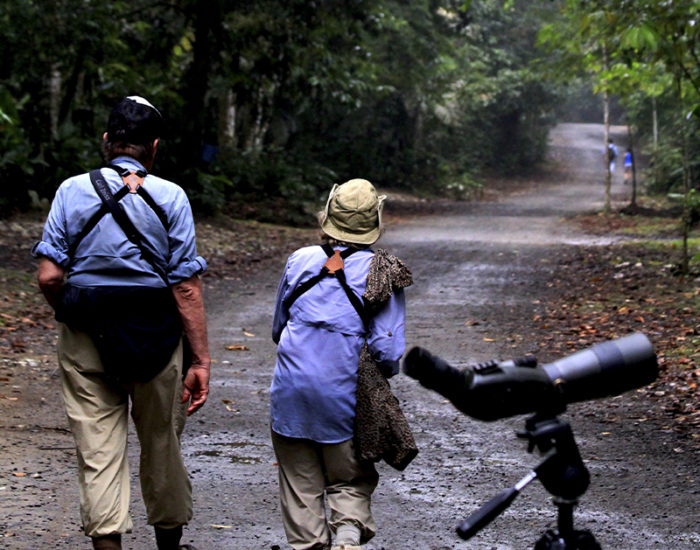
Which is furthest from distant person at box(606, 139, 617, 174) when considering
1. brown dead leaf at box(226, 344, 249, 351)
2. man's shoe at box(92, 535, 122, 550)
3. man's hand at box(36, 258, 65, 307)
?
man's shoe at box(92, 535, 122, 550)

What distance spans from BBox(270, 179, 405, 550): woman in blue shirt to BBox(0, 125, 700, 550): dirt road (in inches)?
34.0

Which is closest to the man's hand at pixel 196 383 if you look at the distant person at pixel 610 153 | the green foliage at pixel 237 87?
the green foliage at pixel 237 87

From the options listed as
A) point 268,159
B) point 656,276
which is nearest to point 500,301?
point 656,276

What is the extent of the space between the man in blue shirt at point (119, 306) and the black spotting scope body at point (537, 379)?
2.05m

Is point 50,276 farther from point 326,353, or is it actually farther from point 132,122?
point 326,353

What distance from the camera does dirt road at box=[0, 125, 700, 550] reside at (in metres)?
4.98

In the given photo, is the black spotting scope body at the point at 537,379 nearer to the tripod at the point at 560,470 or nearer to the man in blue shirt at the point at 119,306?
the tripod at the point at 560,470

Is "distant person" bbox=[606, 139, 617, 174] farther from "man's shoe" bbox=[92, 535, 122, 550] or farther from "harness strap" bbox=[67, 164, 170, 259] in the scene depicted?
"man's shoe" bbox=[92, 535, 122, 550]

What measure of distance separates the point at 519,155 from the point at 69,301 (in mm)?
45422

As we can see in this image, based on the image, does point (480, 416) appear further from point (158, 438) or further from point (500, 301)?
point (500, 301)

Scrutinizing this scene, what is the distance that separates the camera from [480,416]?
2180 millimetres

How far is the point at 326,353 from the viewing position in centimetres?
401

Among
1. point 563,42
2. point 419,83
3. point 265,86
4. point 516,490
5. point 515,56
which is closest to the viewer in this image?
point 516,490

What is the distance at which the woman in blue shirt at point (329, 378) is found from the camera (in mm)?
3990
